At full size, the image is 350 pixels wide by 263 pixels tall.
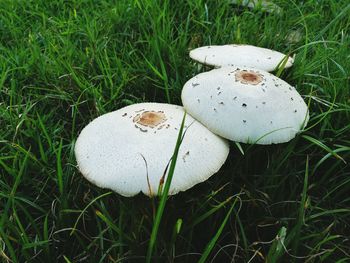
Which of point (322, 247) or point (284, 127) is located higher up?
point (284, 127)

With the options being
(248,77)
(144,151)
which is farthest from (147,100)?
(144,151)

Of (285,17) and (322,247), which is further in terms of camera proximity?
(285,17)

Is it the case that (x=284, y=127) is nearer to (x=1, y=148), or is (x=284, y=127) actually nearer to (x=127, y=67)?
(x=127, y=67)

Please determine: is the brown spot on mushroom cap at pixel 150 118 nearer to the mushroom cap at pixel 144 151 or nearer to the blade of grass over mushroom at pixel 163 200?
the mushroom cap at pixel 144 151

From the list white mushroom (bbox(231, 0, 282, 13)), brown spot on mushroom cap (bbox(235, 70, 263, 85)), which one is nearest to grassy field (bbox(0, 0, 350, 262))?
white mushroom (bbox(231, 0, 282, 13))

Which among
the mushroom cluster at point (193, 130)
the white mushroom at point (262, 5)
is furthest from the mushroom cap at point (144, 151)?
the white mushroom at point (262, 5)

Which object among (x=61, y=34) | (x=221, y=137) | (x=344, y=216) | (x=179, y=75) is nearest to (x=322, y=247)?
(x=344, y=216)
